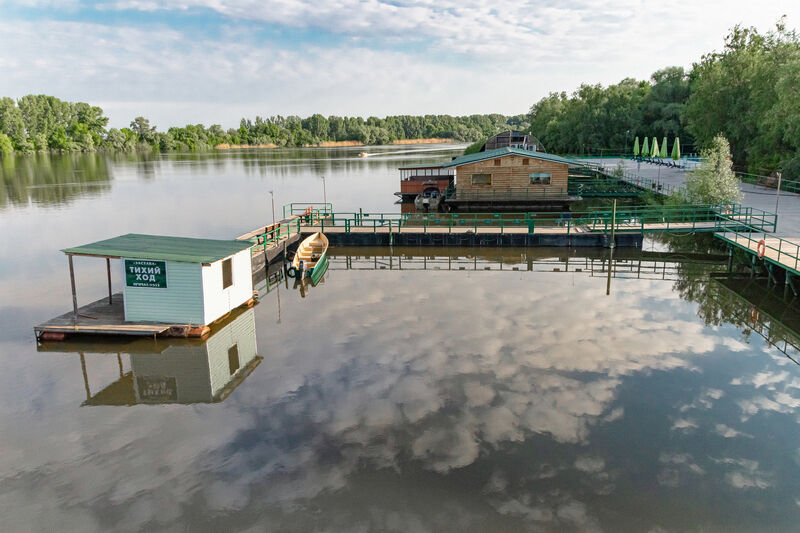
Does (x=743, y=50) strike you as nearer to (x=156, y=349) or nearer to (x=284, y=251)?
(x=284, y=251)

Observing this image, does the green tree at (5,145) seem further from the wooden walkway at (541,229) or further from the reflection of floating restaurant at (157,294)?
the reflection of floating restaurant at (157,294)

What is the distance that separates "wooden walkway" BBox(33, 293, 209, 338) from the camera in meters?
18.7

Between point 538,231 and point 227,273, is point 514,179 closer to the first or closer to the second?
point 538,231

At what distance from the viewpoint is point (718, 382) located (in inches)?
615

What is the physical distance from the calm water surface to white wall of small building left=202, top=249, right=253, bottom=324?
766 mm

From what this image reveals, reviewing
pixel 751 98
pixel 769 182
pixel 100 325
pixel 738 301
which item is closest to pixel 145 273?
pixel 100 325

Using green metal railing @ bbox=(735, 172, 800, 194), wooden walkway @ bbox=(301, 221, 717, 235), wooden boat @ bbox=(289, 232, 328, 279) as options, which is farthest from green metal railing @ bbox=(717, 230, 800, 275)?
wooden boat @ bbox=(289, 232, 328, 279)

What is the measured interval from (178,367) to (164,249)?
4780mm

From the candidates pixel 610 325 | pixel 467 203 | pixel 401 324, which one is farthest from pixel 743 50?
pixel 401 324

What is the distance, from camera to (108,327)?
18.7 metres

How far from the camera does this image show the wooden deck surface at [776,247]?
Result: 935 inches

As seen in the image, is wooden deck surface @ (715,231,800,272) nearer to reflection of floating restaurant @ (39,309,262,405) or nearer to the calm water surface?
the calm water surface

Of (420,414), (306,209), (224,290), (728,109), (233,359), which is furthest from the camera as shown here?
(728,109)

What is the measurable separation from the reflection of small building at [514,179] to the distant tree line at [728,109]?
18442 mm
